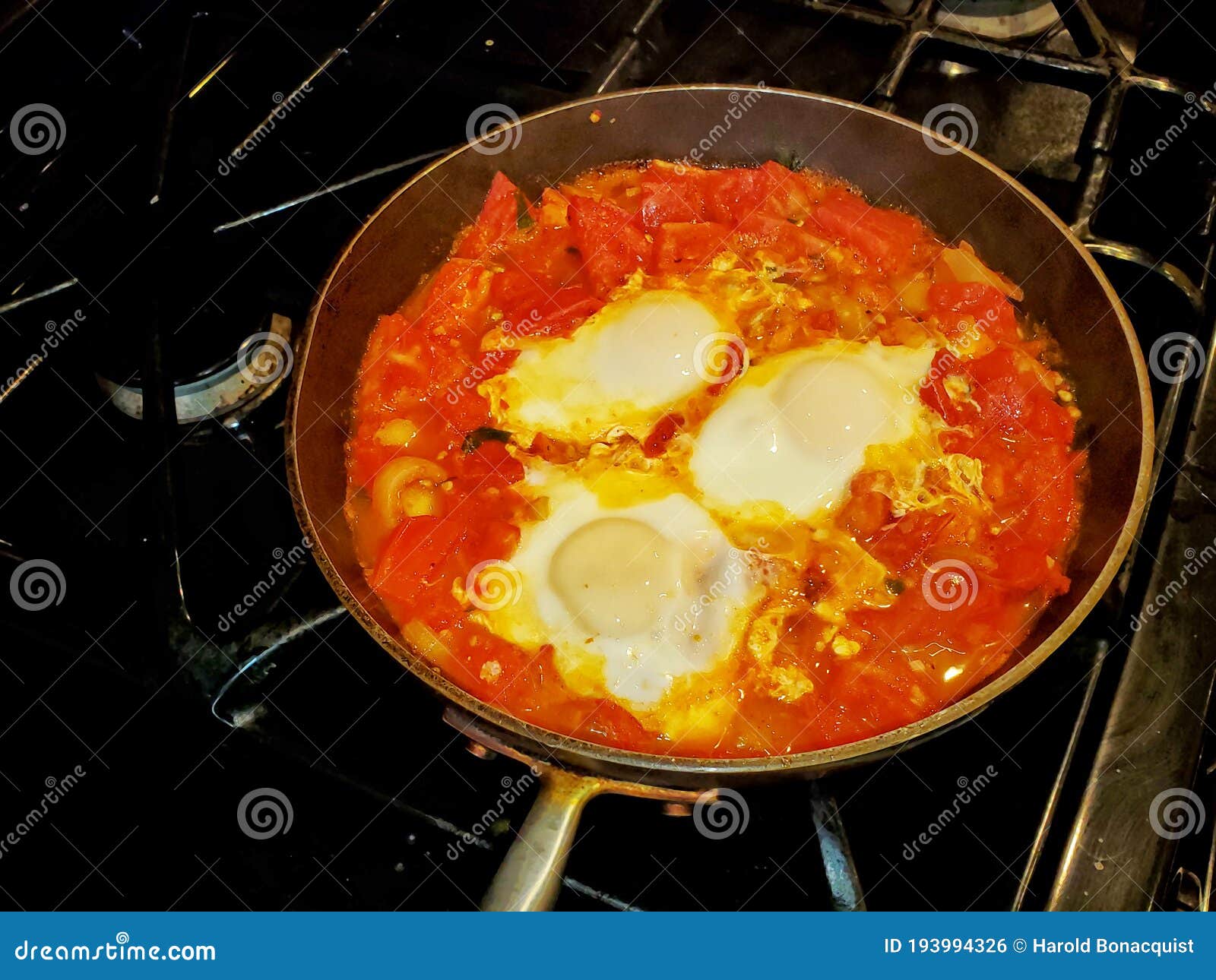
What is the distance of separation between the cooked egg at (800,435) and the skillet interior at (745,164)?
0.49 m

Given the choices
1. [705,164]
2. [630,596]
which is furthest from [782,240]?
[630,596]

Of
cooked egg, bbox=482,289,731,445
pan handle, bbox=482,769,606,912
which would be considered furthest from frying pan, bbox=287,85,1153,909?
cooked egg, bbox=482,289,731,445

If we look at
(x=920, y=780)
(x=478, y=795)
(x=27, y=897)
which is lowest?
(x=27, y=897)

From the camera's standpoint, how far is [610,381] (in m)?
2.36

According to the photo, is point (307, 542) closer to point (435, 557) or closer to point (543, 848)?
point (435, 557)

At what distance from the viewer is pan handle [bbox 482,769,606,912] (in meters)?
1.59

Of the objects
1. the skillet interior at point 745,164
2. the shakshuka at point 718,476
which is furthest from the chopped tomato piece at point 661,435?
the skillet interior at point 745,164

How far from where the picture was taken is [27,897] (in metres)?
2.14

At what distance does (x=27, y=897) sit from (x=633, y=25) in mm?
3138

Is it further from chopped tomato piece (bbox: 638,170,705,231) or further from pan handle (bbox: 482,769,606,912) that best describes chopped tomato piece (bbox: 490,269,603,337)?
pan handle (bbox: 482,769,606,912)

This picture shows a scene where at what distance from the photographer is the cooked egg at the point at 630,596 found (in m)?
2.05

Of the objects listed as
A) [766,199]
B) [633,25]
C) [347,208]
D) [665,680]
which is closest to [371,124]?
[347,208]

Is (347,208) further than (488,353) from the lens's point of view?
Yes

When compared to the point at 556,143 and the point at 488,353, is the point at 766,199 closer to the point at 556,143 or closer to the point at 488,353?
the point at 556,143
